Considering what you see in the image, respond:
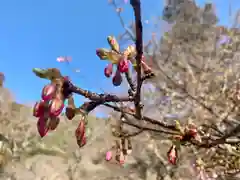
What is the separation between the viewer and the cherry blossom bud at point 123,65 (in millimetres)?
755

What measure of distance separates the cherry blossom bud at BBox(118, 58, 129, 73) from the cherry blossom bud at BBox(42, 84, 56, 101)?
175mm

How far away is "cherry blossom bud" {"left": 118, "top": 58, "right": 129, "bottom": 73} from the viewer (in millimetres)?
755

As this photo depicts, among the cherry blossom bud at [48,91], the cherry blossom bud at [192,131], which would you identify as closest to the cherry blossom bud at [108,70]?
the cherry blossom bud at [48,91]

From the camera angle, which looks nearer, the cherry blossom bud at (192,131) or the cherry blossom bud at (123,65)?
the cherry blossom bud at (123,65)

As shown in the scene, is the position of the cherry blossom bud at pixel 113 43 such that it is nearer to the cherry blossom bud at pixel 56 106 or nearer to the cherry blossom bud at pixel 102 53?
the cherry blossom bud at pixel 102 53

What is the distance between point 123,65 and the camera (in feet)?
2.48

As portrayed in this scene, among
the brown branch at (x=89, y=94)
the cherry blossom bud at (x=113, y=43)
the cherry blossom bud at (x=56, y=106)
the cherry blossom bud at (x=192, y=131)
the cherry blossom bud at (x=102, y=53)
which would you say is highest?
the cherry blossom bud at (x=113, y=43)

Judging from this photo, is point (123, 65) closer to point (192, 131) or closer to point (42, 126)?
point (42, 126)

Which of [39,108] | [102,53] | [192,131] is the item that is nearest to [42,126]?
→ [39,108]

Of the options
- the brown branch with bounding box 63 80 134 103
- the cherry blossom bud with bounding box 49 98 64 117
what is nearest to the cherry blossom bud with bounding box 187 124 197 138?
the brown branch with bounding box 63 80 134 103

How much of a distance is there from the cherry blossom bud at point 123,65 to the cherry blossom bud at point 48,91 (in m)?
0.18

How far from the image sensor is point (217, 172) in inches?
148

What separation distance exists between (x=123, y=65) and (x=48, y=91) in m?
0.20

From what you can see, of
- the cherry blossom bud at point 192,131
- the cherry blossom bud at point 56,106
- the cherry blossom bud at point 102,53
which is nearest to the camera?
the cherry blossom bud at point 56,106
